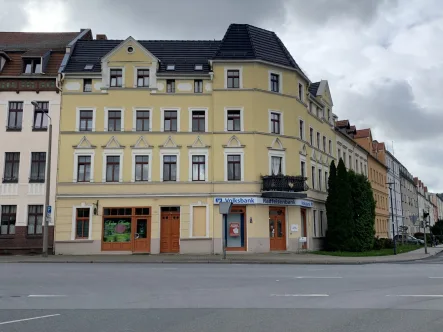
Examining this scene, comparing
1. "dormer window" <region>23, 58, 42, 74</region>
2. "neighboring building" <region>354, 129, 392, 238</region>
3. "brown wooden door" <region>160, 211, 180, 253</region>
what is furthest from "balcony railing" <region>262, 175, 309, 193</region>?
"neighboring building" <region>354, 129, 392, 238</region>

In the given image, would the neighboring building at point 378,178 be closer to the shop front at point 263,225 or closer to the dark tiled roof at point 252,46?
the dark tiled roof at point 252,46

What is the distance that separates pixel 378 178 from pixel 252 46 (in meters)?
39.4

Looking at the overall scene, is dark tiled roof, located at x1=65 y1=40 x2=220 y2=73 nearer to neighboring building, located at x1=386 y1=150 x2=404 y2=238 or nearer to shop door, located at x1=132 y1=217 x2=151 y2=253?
shop door, located at x1=132 y1=217 x2=151 y2=253

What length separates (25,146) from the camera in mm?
30984

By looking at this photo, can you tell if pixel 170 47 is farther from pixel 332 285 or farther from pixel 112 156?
pixel 332 285

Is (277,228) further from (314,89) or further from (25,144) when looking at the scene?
(25,144)

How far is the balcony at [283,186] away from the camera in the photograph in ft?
99.9

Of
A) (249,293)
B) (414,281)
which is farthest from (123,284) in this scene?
(414,281)

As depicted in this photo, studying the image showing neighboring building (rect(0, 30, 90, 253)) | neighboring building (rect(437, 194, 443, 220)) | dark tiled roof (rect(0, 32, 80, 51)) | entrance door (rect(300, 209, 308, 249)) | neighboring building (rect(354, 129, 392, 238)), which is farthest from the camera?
neighboring building (rect(437, 194, 443, 220))

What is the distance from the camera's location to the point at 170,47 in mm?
35062

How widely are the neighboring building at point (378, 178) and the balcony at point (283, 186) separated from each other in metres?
29.7

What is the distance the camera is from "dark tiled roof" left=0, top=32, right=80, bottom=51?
35219 millimetres

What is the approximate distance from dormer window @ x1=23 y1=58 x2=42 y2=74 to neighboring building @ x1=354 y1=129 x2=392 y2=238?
1624 inches

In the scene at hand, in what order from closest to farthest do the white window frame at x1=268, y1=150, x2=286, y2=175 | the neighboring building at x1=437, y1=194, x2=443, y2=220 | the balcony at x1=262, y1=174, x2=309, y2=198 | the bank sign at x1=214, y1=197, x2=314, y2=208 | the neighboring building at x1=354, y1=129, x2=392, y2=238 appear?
the bank sign at x1=214, y1=197, x2=314, y2=208, the balcony at x1=262, y1=174, x2=309, y2=198, the white window frame at x1=268, y1=150, x2=286, y2=175, the neighboring building at x1=354, y1=129, x2=392, y2=238, the neighboring building at x1=437, y1=194, x2=443, y2=220
